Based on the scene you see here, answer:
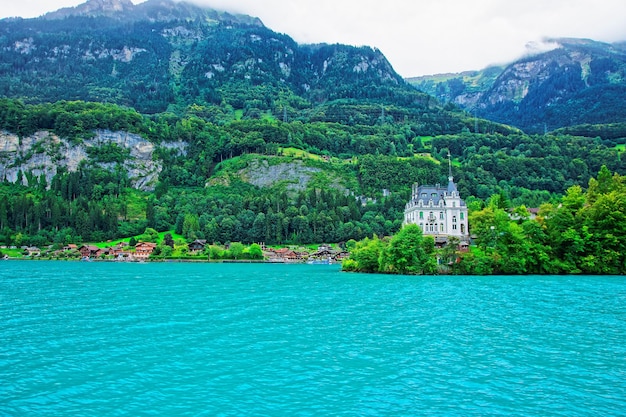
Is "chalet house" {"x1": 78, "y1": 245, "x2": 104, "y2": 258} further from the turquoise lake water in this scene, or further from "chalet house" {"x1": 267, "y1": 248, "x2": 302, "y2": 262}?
the turquoise lake water

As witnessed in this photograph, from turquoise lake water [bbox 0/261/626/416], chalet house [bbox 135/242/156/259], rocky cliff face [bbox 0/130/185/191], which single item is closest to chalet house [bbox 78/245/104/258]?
chalet house [bbox 135/242/156/259]

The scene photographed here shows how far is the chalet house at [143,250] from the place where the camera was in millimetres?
121688

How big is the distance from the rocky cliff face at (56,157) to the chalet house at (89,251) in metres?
53.0

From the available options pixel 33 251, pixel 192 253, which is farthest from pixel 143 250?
pixel 33 251

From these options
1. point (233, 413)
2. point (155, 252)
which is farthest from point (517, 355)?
point (155, 252)

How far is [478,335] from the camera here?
28203 mm

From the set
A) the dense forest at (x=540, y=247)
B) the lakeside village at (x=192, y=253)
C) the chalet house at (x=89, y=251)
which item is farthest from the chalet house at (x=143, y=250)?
the dense forest at (x=540, y=247)

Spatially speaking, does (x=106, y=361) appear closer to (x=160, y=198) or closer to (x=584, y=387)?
(x=584, y=387)

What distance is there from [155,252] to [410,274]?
78.2 metres

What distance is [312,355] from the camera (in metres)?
23.6

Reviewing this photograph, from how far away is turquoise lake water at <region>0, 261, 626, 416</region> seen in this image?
17.1m

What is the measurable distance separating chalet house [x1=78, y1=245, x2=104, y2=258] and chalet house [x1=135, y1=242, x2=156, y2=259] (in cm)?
978

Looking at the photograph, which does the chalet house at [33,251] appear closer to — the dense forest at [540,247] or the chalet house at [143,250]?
the chalet house at [143,250]

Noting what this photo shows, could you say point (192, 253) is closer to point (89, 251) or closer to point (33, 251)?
point (89, 251)
